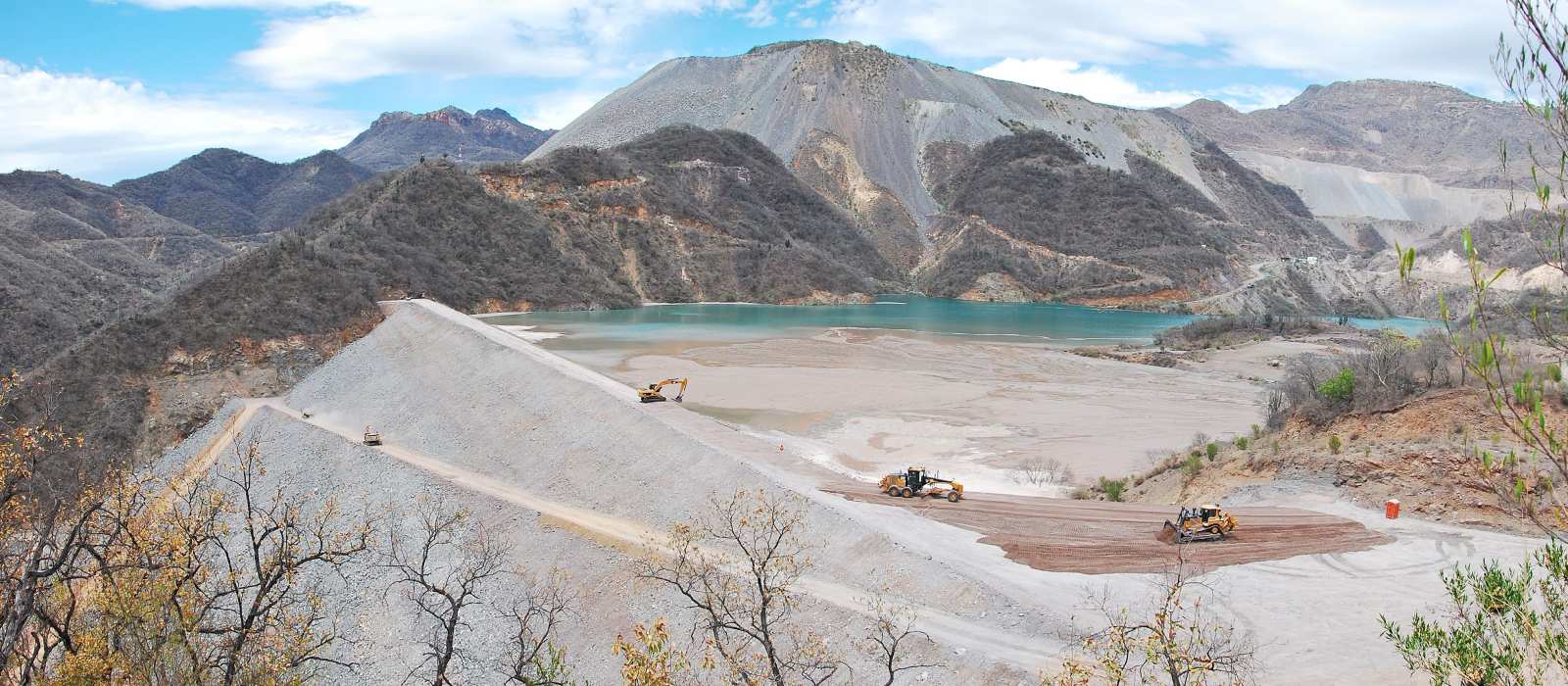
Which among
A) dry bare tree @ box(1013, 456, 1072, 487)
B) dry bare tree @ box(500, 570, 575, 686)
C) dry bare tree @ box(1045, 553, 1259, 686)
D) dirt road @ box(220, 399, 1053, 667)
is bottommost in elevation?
dry bare tree @ box(500, 570, 575, 686)

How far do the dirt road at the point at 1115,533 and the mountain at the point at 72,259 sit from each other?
1773 inches

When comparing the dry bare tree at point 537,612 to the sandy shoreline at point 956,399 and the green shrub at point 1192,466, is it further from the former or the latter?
the green shrub at point 1192,466

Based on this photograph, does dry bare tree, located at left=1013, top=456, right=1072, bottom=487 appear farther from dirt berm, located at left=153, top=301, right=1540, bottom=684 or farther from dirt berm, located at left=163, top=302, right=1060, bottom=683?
dirt berm, located at left=163, top=302, right=1060, bottom=683

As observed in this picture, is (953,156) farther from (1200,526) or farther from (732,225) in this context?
(1200,526)

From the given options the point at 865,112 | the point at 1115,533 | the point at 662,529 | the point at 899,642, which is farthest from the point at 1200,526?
the point at 865,112

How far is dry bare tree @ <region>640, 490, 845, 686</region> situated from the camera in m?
13.4

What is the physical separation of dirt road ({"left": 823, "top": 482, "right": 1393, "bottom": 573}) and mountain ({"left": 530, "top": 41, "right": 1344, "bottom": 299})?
101 meters

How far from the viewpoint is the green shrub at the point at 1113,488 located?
2533cm

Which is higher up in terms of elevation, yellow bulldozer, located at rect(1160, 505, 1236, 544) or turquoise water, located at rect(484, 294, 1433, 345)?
yellow bulldozer, located at rect(1160, 505, 1236, 544)

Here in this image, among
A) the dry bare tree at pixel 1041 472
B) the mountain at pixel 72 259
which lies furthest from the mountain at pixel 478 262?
the dry bare tree at pixel 1041 472

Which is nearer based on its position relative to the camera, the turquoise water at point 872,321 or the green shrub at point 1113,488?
the green shrub at point 1113,488

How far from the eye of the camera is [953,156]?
155 metres

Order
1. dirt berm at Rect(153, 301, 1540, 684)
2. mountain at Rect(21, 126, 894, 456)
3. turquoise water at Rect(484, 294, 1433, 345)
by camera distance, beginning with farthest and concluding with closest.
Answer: turquoise water at Rect(484, 294, 1433, 345), mountain at Rect(21, 126, 894, 456), dirt berm at Rect(153, 301, 1540, 684)

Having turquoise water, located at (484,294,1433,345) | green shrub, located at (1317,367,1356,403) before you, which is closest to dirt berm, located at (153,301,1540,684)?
green shrub, located at (1317,367,1356,403)
